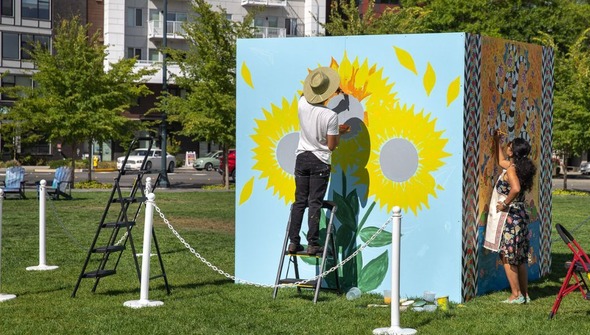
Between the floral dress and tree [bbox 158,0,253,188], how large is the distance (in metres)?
25.0

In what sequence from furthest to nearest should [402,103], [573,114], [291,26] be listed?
1. [291,26]
2. [573,114]
3. [402,103]

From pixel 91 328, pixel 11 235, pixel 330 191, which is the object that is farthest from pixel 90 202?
pixel 91 328

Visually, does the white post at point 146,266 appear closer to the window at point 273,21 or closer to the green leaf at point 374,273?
the green leaf at point 374,273

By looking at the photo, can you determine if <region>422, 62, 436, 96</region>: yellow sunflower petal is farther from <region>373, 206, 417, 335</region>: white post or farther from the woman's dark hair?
<region>373, 206, 417, 335</region>: white post

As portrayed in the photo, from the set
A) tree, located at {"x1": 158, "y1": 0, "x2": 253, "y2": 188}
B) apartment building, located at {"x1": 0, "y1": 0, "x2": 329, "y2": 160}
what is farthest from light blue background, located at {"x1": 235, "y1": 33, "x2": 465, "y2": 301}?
apartment building, located at {"x1": 0, "y1": 0, "x2": 329, "y2": 160}

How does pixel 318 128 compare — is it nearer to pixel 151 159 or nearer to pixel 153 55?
pixel 151 159

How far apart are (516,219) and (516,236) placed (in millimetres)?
188

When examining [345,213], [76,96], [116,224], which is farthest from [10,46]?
[345,213]

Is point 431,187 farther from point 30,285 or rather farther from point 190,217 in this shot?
point 190,217

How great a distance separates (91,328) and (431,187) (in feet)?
13.3

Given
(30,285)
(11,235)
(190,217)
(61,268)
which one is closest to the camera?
(30,285)

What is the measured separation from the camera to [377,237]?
1127 centimetres

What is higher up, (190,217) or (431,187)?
(431,187)

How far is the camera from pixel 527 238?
1098 cm
